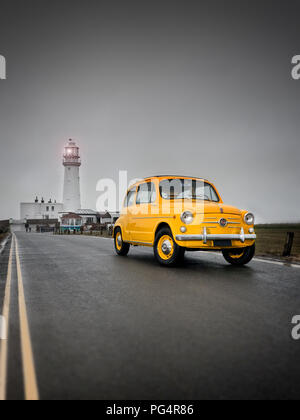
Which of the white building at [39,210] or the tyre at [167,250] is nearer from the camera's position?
the tyre at [167,250]

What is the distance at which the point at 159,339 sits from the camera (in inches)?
127

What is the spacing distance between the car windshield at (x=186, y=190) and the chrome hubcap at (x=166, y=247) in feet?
4.08

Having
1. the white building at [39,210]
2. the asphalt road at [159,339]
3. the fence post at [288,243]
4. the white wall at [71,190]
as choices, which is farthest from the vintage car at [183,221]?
the white building at [39,210]

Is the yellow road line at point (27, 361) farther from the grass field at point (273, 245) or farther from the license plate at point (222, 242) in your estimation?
the grass field at point (273, 245)

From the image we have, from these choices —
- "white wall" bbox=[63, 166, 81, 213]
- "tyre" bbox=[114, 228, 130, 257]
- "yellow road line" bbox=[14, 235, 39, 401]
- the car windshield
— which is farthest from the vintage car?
"white wall" bbox=[63, 166, 81, 213]

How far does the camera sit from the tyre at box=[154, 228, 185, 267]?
25.0 feet

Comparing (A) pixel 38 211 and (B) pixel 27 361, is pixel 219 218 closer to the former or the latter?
(B) pixel 27 361

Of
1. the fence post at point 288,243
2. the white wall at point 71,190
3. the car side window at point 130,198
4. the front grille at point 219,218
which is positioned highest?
the white wall at point 71,190

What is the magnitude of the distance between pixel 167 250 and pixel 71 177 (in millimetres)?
73004

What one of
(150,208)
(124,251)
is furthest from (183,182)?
(124,251)

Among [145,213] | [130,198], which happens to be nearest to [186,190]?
[145,213]

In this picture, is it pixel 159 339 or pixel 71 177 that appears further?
pixel 71 177

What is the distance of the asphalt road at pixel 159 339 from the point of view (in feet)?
7.62
